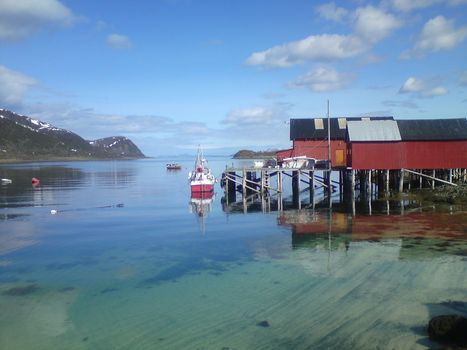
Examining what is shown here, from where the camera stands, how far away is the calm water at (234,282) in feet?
37.8

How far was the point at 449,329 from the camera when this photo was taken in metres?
10.3

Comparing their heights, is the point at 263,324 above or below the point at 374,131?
below

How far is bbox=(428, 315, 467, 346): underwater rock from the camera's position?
10.1 metres

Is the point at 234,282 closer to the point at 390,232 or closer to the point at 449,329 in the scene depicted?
the point at 449,329

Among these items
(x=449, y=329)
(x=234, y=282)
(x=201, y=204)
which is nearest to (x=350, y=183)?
(x=201, y=204)

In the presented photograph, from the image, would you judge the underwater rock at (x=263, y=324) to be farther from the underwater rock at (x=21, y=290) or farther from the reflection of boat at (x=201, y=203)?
the reflection of boat at (x=201, y=203)

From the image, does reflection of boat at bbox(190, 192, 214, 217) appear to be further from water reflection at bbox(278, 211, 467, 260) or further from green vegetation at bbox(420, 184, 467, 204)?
green vegetation at bbox(420, 184, 467, 204)

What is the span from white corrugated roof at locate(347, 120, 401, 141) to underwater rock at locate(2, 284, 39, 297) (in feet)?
92.4

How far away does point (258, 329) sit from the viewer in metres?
11.8

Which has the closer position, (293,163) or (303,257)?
(303,257)

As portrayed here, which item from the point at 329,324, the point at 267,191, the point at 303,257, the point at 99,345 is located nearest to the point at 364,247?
the point at 303,257

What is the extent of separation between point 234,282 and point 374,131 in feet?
86.4

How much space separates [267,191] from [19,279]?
33373mm

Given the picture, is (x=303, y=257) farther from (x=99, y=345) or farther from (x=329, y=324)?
(x=99, y=345)
